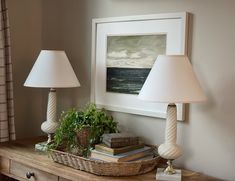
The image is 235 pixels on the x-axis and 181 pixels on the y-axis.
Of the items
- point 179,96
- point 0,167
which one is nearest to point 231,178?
point 179,96

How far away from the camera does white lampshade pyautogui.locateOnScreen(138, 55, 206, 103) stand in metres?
1.65

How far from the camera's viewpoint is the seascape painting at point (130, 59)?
2.07 m

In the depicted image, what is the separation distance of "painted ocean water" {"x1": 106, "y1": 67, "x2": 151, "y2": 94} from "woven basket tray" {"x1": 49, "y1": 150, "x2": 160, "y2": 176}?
45 cm

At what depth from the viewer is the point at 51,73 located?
2195 mm

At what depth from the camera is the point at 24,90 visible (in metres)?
2.76

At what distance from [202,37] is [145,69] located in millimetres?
383

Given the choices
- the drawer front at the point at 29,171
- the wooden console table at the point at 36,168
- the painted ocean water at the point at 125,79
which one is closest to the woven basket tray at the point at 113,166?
the wooden console table at the point at 36,168

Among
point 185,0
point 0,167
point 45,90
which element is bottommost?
point 0,167

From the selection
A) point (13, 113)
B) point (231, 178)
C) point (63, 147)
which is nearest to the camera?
point (231, 178)

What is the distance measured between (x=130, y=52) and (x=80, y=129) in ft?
1.78

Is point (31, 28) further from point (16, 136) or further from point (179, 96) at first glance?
point (179, 96)

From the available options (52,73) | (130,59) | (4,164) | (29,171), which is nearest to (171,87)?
(130,59)

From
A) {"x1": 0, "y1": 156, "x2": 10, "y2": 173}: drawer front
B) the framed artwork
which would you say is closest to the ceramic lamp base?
the framed artwork

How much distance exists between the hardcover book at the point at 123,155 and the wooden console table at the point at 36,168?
0.31 ft
